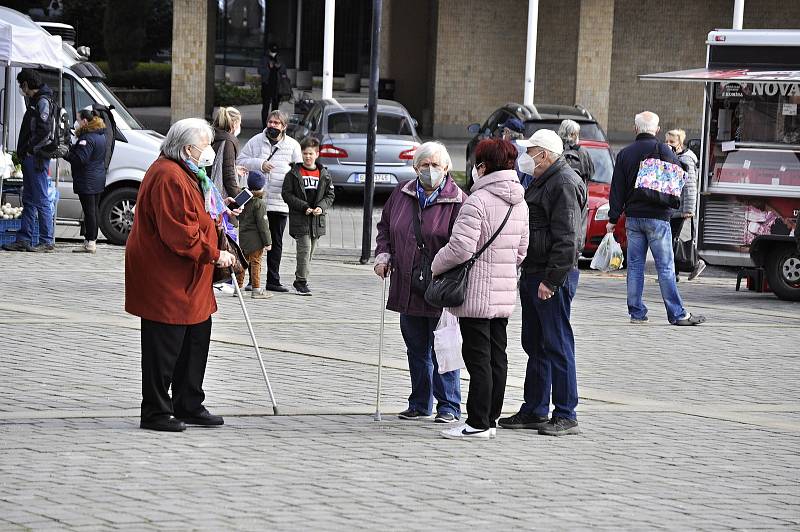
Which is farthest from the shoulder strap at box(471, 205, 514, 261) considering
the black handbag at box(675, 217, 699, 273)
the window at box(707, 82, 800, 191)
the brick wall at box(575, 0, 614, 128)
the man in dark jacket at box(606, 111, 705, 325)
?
the brick wall at box(575, 0, 614, 128)

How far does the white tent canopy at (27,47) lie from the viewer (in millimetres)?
15578

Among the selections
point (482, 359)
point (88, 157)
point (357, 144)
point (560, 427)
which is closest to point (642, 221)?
point (560, 427)

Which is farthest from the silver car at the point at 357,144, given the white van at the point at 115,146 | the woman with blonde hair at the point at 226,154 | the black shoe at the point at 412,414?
the black shoe at the point at 412,414

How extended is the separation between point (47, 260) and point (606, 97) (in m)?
19.2

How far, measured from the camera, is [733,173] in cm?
1532

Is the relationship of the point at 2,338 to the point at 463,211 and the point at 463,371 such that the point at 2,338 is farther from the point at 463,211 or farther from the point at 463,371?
the point at 463,211

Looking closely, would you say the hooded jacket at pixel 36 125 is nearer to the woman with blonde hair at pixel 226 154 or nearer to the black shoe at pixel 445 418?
the woman with blonde hair at pixel 226 154

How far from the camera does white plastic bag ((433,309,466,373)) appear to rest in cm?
780

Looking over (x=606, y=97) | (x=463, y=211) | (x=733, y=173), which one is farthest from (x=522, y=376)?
(x=606, y=97)

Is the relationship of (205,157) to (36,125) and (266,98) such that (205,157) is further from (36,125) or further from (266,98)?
(266,98)

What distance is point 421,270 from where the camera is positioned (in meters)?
7.99

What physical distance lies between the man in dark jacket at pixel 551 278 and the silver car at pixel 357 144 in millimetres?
12505

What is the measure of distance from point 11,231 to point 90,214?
3.08ft

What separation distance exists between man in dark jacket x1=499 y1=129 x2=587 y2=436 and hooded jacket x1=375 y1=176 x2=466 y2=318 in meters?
0.47
